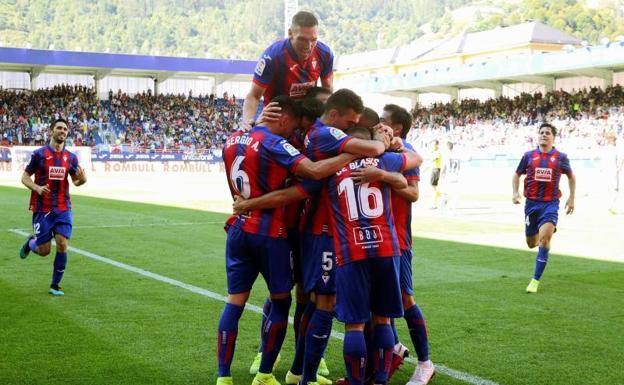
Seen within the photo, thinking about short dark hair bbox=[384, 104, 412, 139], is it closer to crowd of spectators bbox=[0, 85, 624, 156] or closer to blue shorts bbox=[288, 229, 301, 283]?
blue shorts bbox=[288, 229, 301, 283]

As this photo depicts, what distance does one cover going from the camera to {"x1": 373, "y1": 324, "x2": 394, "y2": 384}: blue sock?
543 centimetres

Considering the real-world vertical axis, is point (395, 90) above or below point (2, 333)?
above

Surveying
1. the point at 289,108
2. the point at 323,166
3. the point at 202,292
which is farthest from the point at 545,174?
the point at 323,166

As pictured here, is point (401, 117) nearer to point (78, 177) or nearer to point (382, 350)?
point (382, 350)

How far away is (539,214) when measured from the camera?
34.7 ft

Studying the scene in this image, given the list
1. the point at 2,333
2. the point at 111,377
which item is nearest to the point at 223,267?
the point at 2,333

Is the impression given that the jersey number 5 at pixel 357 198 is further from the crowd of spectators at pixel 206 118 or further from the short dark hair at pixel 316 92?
the crowd of spectators at pixel 206 118

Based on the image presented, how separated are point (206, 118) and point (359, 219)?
2293 inches

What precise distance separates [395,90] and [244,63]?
1211 centimetres

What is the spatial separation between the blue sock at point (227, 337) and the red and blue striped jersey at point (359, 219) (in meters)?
0.97

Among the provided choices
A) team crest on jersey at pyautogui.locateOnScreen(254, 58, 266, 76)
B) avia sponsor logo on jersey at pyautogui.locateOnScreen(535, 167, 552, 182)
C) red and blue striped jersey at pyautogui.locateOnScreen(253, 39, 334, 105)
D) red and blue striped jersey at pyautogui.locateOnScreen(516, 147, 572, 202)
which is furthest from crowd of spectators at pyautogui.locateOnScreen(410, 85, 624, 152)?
team crest on jersey at pyautogui.locateOnScreen(254, 58, 266, 76)

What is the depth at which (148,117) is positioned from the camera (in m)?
59.5

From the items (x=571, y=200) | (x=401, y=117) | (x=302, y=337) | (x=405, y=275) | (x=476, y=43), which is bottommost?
(x=302, y=337)

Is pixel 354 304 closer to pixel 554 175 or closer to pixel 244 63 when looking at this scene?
pixel 554 175
